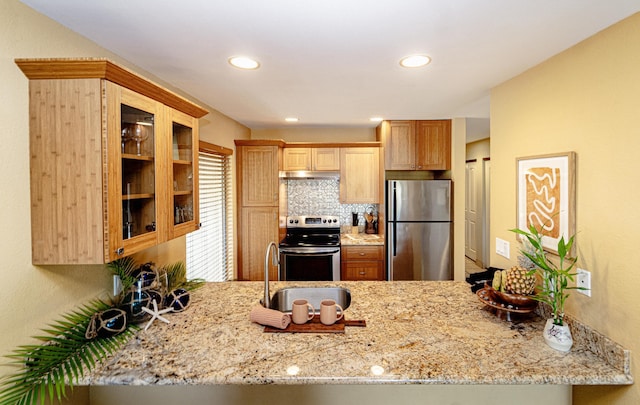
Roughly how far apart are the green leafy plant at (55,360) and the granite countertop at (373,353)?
2.6 inches

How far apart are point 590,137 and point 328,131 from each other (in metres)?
3.14

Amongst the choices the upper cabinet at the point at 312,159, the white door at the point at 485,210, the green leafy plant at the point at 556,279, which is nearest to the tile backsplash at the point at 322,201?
the upper cabinet at the point at 312,159

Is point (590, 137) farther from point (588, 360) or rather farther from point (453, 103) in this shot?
point (453, 103)

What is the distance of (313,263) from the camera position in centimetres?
361

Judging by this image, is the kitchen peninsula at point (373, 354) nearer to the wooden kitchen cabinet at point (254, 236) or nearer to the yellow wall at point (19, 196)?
the yellow wall at point (19, 196)

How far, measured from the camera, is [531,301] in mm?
1583

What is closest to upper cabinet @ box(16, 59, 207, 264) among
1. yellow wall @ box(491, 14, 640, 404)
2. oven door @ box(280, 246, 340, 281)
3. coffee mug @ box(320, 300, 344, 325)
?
coffee mug @ box(320, 300, 344, 325)

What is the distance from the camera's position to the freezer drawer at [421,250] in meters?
3.54

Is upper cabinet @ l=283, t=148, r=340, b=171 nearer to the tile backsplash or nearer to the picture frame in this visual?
the tile backsplash

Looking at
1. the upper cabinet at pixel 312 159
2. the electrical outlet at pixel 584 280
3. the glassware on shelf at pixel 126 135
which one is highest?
the upper cabinet at pixel 312 159

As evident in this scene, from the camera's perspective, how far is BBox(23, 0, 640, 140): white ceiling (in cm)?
122

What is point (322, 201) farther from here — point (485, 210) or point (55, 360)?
point (55, 360)

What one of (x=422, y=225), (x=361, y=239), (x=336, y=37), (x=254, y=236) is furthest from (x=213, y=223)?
(x=336, y=37)

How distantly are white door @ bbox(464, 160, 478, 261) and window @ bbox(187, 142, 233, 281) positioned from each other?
4.14 meters
